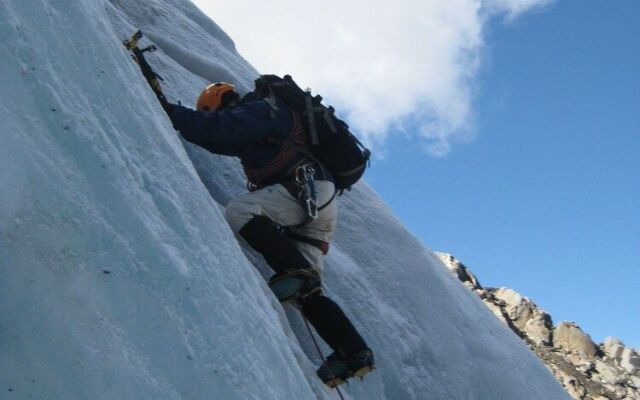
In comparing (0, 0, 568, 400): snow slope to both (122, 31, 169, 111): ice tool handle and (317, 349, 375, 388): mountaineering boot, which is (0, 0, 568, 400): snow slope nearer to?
(317, 349, 375, 388): mountaineering boot

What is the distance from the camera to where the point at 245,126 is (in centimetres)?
449

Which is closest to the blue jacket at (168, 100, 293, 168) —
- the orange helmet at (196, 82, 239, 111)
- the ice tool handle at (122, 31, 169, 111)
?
the ice tool handle at (122, 31, 169, 111)

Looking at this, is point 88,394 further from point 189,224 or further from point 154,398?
point 189,224

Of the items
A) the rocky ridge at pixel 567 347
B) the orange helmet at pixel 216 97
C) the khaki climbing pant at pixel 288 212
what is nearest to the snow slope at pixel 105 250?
the khaki climbing pant at pixel 288 212

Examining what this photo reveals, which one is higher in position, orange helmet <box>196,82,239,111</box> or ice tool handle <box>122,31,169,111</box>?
orange helmet <box>196,82,239,111</box>

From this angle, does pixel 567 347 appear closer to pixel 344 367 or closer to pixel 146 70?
pixel 344 367

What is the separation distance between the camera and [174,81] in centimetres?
614

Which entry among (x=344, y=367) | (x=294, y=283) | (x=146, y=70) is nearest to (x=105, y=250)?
(x=294, y=283)

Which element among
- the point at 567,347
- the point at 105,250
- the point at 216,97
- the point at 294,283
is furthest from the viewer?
the point at 567,347

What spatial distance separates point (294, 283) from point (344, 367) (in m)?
0.56

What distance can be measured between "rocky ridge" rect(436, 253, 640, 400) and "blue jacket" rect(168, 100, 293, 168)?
19.8 m

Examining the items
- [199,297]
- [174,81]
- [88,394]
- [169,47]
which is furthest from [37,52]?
[169,47]

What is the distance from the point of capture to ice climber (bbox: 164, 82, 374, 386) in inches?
163

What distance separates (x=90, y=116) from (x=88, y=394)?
1.18 metres
